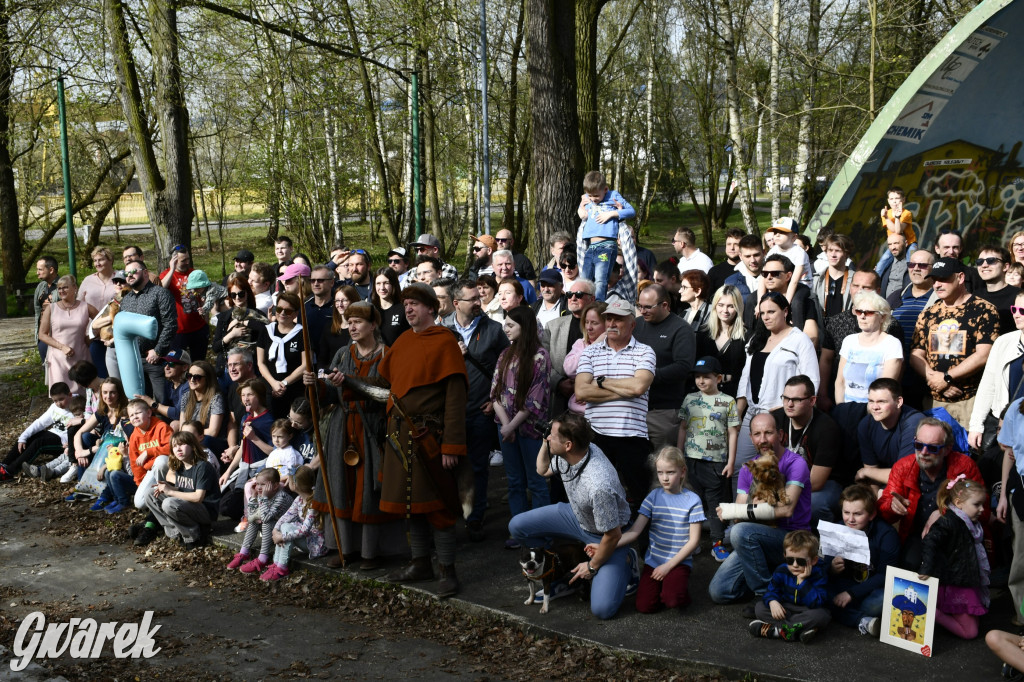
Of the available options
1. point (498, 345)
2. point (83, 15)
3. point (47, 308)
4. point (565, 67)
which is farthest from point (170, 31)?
point (498, 345)

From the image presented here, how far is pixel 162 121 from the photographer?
1327 cm

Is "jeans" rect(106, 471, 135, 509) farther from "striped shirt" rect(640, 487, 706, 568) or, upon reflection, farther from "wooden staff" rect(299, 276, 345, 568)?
"striped shirt" rect(640, 487, 706, 568)

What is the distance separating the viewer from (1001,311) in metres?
7.41

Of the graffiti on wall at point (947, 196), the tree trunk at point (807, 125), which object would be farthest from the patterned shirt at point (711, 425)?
the tree trunk at point (807, 125)

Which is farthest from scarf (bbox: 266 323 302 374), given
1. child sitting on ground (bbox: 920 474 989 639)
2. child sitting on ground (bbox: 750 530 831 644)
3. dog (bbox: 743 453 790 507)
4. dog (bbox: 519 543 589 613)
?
child sitting on ground (bbox: 920 474 989 639)

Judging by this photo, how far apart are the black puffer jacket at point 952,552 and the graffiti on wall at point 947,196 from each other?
6754 mm

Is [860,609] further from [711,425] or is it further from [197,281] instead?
[197,281]

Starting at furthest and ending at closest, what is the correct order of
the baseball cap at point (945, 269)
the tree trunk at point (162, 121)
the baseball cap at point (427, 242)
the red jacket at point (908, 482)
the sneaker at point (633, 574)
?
the tree trunk at point (162, 121) < the baseball cap at point (427, 242) < the baseball cap at point (945, 269) < the sneaker at point (633, 574) < the red jacket at point (908, 482)

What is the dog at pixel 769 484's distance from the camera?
6.12 meters

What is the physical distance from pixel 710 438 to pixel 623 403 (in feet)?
2.32

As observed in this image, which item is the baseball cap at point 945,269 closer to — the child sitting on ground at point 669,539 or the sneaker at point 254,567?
the child sitting on ground at point 669,539

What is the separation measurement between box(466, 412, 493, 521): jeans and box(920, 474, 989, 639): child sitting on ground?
130 inches

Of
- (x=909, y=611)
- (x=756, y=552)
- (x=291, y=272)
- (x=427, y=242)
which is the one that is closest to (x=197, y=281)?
(x=291, y=272)

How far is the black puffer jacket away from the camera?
18.2 feet
